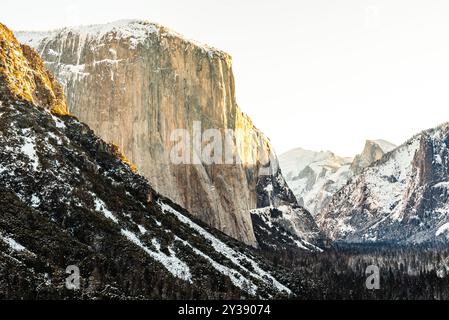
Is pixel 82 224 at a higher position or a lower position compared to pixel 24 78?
lower

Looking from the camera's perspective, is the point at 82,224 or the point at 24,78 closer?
the point at 82,224

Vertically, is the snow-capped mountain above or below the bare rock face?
below

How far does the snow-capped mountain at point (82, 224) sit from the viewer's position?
9400 centimetres

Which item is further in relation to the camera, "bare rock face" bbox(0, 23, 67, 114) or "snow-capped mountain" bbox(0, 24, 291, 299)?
"bare rock face" bbox(0, 23, 67, 114)

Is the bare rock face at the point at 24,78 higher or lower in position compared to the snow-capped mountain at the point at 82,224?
higher

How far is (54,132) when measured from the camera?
145m

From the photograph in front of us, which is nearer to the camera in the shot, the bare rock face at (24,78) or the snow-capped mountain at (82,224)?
the snow-capped mountain at (82,224)

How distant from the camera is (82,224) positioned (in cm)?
11850

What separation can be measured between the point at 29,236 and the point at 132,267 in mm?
21355

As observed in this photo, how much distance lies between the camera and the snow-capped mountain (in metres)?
94.0
